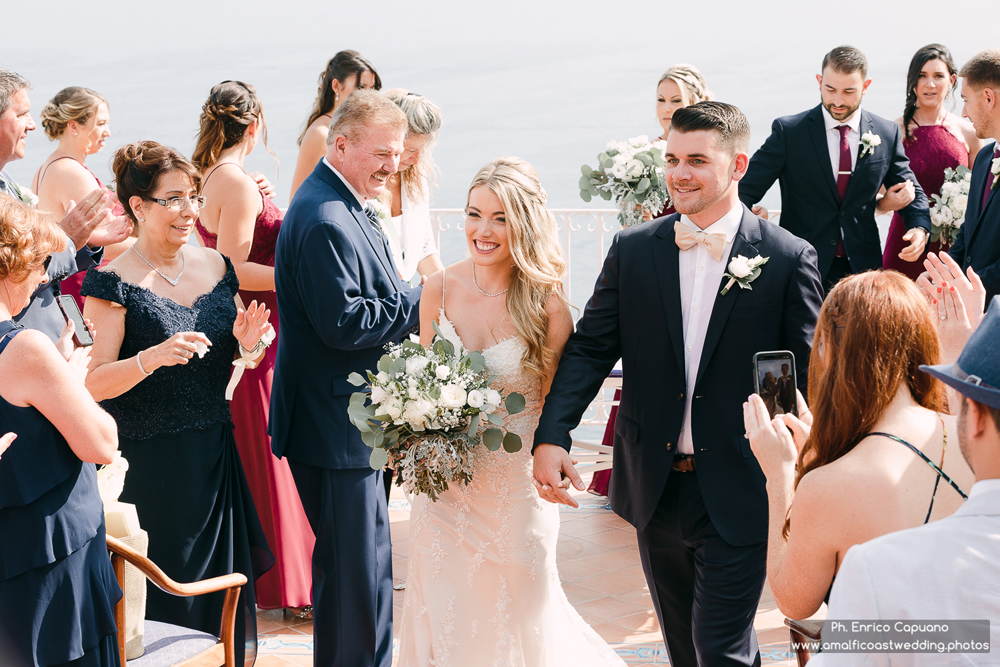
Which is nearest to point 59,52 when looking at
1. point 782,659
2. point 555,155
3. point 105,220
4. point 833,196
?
point 555,155

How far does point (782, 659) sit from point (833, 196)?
9.27 feet

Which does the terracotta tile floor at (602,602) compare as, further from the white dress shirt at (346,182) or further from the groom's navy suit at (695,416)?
the white dress shirt at (346,182)

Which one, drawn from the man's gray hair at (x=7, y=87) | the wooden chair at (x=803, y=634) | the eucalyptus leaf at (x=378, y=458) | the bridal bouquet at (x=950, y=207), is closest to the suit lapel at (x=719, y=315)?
the wooden chair at (x=803, y=634)

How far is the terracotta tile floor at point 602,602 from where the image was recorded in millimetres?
4277

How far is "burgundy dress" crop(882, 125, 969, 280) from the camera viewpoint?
6.39m

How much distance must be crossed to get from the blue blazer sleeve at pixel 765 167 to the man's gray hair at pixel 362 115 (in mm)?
2663

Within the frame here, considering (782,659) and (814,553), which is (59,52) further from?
(814,553)

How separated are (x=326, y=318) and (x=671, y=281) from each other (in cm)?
132

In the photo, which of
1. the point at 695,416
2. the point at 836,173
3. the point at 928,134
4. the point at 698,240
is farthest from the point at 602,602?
the point at 928,134

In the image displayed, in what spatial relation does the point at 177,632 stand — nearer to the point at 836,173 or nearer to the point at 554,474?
the point at 554,474

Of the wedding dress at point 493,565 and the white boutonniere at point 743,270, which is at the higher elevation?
the white boutonniere at point 743,270

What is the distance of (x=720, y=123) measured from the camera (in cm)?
301

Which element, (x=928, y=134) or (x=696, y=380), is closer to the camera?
(x=696, y=380)

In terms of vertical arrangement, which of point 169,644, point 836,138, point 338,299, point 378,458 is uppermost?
point 836,138
